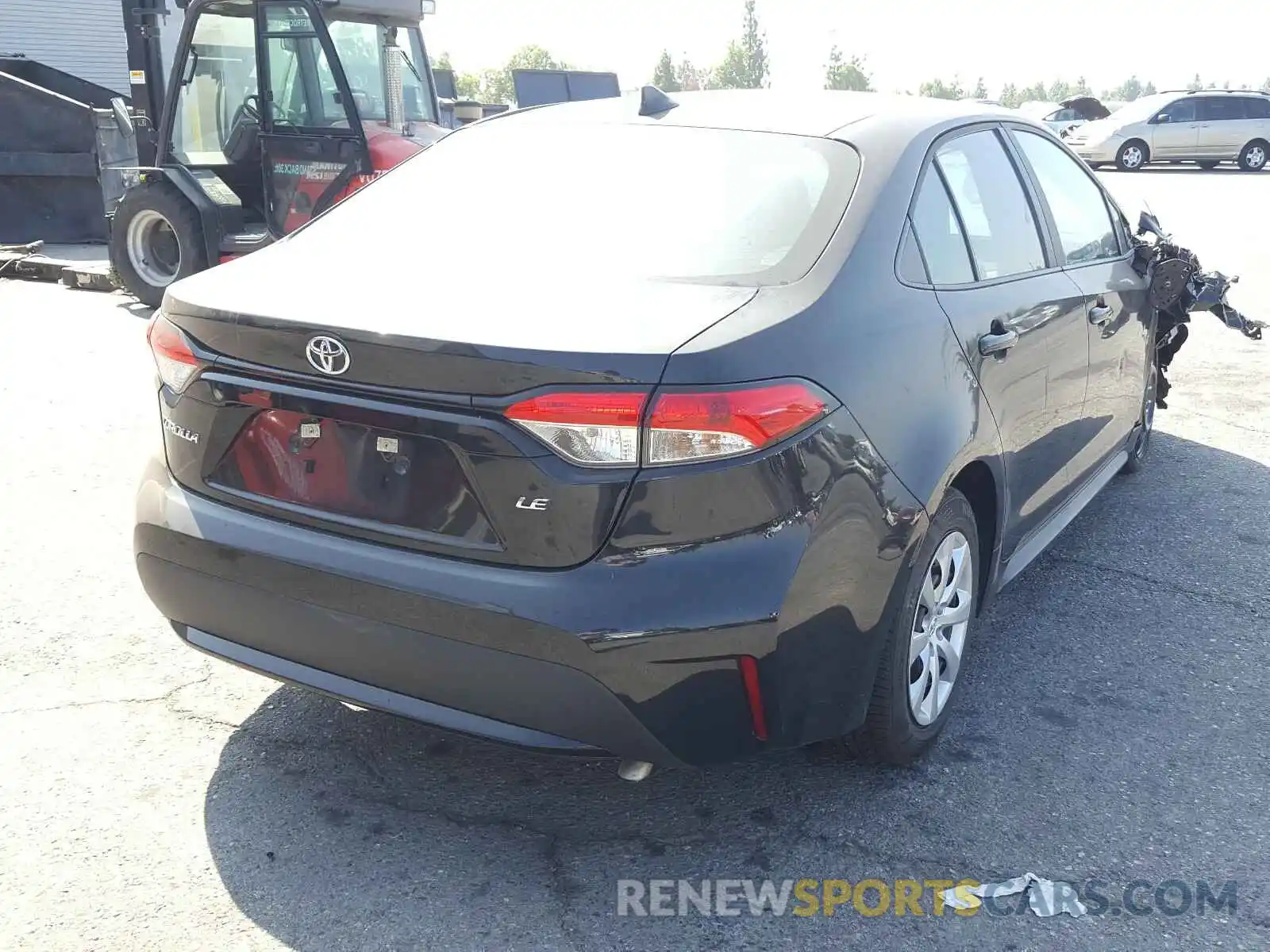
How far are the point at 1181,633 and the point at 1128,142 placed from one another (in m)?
27.5

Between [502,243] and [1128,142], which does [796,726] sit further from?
[1128,142]

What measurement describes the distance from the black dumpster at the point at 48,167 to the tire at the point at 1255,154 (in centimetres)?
2540

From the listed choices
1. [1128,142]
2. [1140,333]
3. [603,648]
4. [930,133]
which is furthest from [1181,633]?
[1128,142]

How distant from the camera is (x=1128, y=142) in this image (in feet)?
93.9

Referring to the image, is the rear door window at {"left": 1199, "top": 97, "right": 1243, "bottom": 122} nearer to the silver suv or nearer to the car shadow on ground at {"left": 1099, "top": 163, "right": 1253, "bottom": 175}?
the silver suv

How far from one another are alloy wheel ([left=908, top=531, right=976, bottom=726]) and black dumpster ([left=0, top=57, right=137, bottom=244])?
35.8ft

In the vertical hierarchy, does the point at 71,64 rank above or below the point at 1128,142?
above

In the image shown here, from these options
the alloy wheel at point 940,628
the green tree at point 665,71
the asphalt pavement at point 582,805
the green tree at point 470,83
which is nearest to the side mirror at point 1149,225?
the asphalt pavement at point 582,805

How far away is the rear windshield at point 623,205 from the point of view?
295cm

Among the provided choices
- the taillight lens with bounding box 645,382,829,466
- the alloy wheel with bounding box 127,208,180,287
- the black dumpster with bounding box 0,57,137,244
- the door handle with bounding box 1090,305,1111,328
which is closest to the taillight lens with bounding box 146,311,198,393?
the taillight lens with bounding box 645,382,829,466

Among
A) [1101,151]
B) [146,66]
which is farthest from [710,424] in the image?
[1101,151]

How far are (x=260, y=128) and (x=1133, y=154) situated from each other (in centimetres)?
2427

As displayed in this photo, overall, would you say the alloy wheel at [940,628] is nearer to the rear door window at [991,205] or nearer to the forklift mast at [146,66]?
the rear door window at [991,205]

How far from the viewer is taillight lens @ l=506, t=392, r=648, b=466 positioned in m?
2.42
